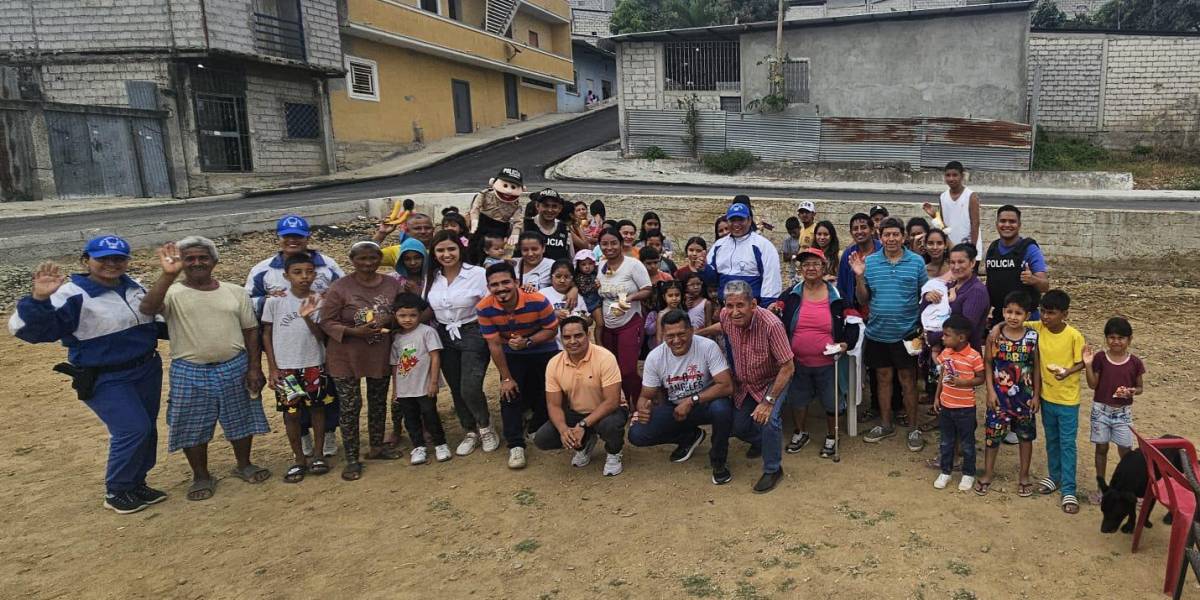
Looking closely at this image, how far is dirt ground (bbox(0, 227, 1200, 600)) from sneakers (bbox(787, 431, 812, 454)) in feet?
0.26

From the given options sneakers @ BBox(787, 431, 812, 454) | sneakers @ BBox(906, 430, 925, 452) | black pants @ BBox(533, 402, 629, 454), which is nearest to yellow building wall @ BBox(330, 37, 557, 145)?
black pants @ BBox(533, 402, 629, 454)

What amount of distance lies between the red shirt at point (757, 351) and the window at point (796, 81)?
17207 millimetres

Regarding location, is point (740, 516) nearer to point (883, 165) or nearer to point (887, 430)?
point (887, 430)

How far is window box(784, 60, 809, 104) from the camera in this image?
20000 mm

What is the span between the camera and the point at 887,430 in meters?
5.25

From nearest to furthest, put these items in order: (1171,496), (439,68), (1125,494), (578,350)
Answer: (1171,496) → (1125,494) → (578,350) → (439,68)

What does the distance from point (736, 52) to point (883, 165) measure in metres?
5.94

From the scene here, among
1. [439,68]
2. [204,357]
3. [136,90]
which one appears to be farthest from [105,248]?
[439,68]

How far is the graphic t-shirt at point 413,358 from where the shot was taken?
15.9ft

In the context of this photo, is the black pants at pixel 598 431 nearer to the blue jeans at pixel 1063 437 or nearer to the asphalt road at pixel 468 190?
the blue jeans at pixel 1063 437

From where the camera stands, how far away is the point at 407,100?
80.5 ft

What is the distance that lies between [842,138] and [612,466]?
1648 cm

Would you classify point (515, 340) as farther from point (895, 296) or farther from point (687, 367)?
point (895, 296)

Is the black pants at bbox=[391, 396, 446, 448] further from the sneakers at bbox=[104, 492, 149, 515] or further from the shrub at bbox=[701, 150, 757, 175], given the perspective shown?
the shrub at bbox=[701, 150, 757, 175]
